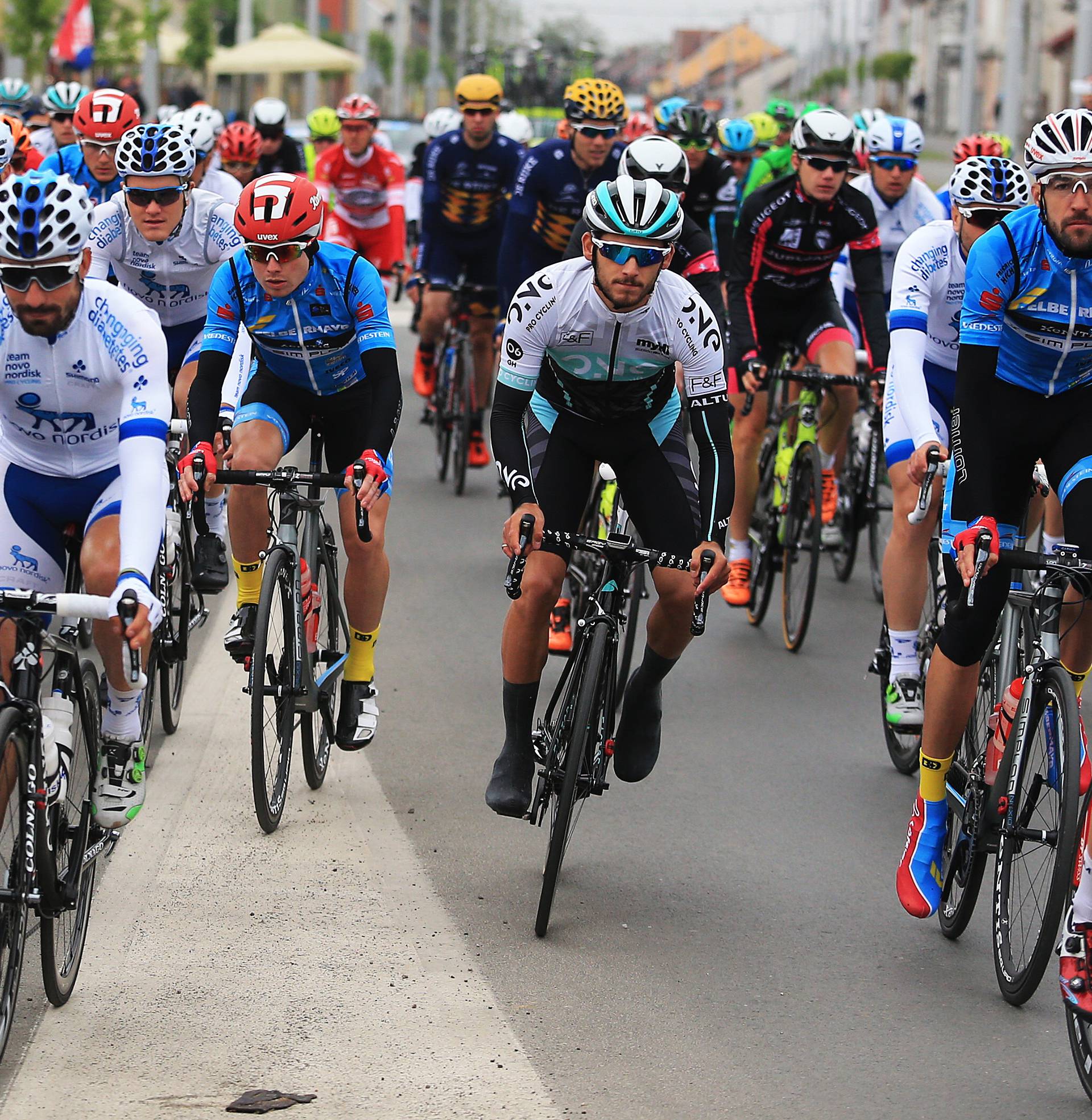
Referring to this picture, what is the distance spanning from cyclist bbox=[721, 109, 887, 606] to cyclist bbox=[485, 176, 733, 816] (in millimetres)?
2747

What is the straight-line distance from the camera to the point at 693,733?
25.0 ft

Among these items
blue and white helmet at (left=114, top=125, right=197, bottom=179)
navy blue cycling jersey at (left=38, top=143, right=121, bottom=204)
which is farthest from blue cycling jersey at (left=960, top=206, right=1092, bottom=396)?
navy blue cycling jersey at (left=38, top=143, right=121, bottom=204)

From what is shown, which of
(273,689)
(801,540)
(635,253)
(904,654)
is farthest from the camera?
(801,540)

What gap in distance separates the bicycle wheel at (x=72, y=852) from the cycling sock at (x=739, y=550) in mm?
4977

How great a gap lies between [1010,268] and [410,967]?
2.65 meters

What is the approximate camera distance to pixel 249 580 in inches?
265

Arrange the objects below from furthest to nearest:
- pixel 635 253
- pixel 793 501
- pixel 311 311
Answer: pixel 793 501
pixel 311 311
pixel 635 253

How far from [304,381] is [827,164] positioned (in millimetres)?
3364

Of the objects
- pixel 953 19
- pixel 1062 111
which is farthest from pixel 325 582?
pixel 953 19

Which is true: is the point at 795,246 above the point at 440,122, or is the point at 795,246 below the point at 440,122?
below

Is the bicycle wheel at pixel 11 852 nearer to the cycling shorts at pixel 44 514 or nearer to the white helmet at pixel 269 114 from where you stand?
the cycling shorts at pixel 44 514

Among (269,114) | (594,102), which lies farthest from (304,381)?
(269,114)

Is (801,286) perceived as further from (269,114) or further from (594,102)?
(269,114)

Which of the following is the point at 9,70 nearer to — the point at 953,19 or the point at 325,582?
the point at 325,582
